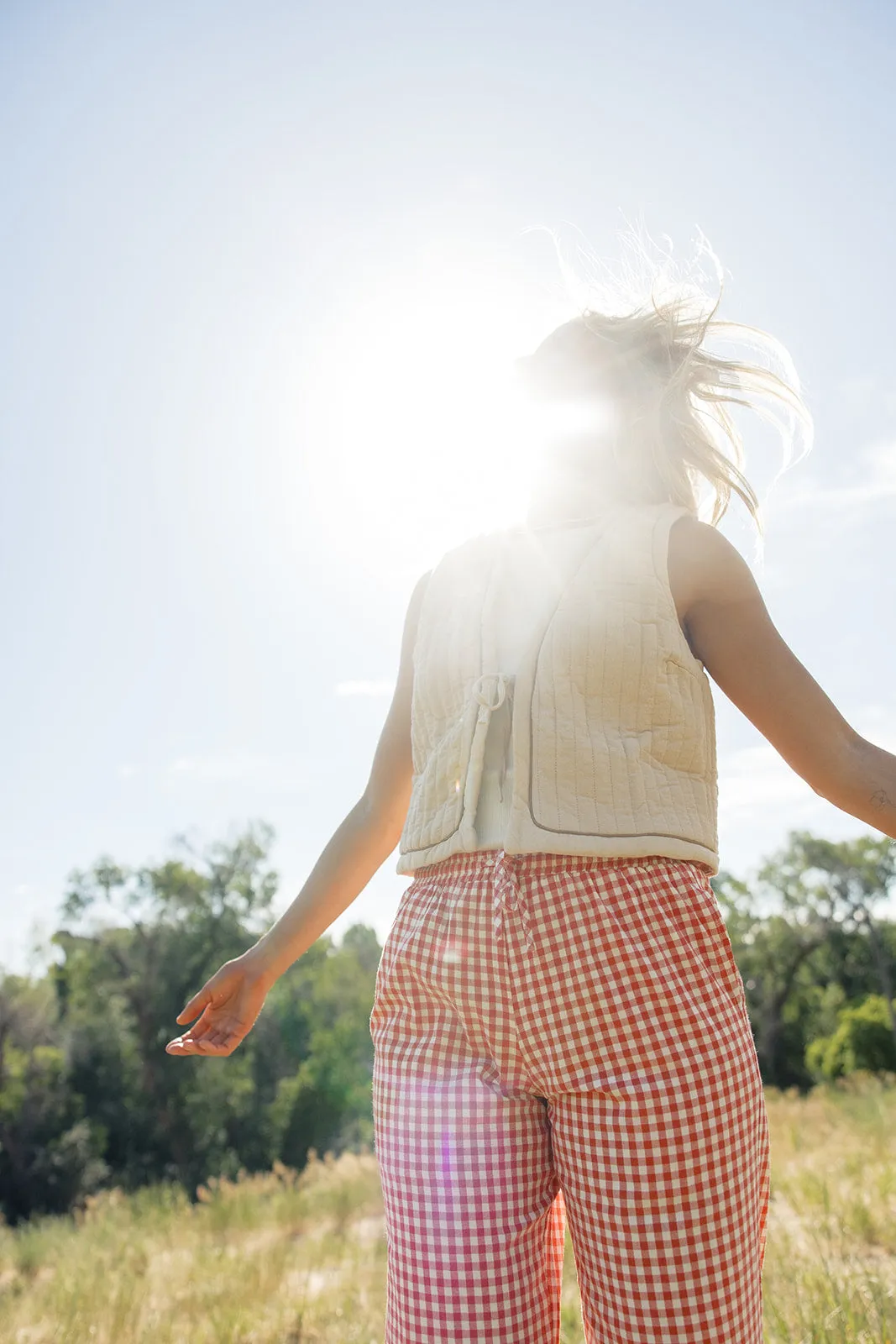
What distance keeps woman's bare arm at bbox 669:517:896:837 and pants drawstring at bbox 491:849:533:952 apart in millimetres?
438

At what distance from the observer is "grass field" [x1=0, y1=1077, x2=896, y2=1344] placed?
282 cm

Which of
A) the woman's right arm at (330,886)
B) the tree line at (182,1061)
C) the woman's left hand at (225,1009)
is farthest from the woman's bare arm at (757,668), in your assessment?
the tree line at (182,1061)

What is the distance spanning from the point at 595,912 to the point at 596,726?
25cm

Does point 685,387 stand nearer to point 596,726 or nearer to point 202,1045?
point 596,726

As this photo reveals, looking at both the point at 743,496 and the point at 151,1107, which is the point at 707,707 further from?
the point at 151,1107

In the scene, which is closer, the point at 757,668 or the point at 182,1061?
the point at 757,668

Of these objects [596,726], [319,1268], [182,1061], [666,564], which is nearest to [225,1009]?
[596,726]

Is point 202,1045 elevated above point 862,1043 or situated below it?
above

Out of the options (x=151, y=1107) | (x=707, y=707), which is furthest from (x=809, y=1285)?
(x=151, y=1107)

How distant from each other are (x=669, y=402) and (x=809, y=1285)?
8.34 feet

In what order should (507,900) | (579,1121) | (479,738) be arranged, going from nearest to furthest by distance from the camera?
(579,1121) → (507,900) → (479,738)

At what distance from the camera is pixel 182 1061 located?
24031mm

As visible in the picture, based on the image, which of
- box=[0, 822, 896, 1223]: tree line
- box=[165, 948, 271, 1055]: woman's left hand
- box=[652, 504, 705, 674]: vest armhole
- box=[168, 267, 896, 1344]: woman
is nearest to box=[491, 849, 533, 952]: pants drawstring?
box=[168, 267, 896, 1344]: woman

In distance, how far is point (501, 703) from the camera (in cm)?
137
